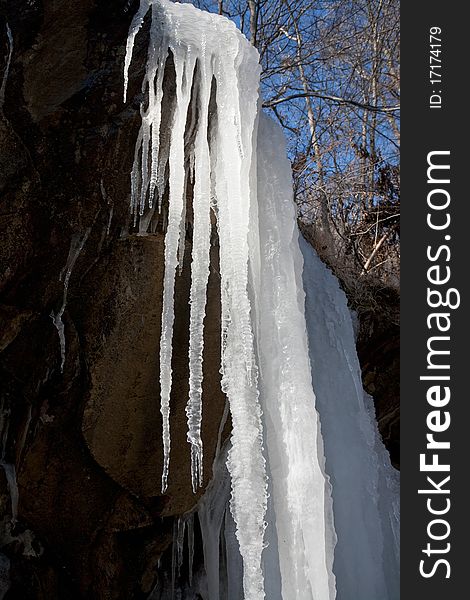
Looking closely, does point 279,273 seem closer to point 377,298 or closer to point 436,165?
point 436,165

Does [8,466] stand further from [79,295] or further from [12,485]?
[79,295]

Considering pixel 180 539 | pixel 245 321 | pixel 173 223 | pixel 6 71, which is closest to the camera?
pixel 245 321

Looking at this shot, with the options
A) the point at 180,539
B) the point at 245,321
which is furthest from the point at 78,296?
the point at 180,539

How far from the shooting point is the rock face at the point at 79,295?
7.49 feet

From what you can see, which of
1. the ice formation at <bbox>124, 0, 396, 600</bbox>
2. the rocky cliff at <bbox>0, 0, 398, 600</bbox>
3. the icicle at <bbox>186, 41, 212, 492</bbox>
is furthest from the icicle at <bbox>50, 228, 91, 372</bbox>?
the icicle at <bbox>186, 41, 212, 492</bbox>

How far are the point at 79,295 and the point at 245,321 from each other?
0.74 metres

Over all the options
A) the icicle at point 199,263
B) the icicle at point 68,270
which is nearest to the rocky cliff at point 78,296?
the icicle at point 68,270

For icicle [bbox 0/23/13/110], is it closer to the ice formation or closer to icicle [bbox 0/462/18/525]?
the ice formation

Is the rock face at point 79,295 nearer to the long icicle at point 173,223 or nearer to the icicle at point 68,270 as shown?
the icicle at point 68,270

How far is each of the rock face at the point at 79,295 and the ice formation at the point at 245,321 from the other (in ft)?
0.36

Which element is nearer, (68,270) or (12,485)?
(68,270)

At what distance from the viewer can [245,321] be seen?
2018 mm

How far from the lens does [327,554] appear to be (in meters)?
1.94

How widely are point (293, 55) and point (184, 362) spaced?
18.0 ft
